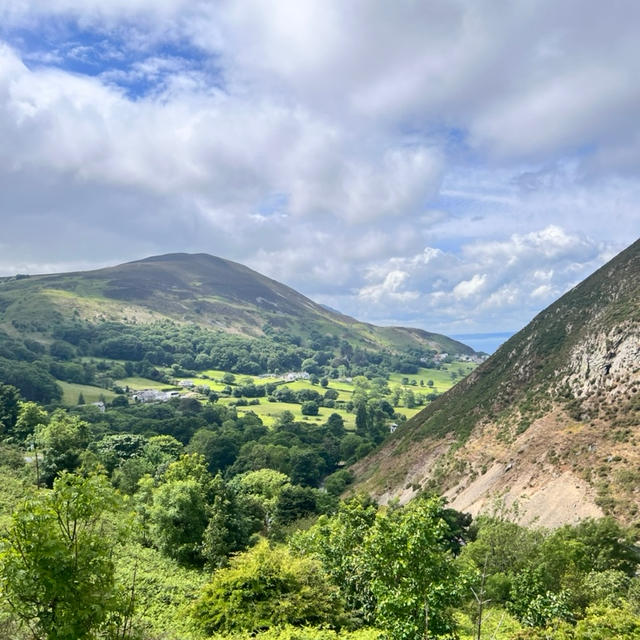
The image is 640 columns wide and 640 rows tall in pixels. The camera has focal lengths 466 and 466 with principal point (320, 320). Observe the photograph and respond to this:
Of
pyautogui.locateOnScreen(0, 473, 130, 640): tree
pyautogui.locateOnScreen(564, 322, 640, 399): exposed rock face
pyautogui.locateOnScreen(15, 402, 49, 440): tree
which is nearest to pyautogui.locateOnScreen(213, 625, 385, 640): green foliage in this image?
pyautogui.locateOnScreen(0, 473, 130, 640): tree

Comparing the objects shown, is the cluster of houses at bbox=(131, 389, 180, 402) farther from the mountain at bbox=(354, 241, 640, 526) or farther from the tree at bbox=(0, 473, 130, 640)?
the tree at bbox=(0, 473, 130, 640)

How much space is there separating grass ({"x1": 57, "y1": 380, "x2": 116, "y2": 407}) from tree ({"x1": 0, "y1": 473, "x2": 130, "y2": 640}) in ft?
484

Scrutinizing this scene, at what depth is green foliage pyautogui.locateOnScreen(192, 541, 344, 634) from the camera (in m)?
20.6

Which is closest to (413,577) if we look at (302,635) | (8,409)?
(302,635)

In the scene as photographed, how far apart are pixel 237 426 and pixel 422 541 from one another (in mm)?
120405

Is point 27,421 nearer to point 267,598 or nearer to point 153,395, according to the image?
point 267,598

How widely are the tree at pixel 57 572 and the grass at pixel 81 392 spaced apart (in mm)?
147583

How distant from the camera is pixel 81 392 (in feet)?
512

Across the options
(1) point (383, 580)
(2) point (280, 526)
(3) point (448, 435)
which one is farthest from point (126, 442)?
(1) point (383, 580)

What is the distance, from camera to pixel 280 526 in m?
52.6

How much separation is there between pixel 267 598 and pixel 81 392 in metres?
156

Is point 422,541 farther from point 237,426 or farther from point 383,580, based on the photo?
point 237,426

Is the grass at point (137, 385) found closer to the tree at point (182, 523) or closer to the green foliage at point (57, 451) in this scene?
the green foliage at point (57, 451)

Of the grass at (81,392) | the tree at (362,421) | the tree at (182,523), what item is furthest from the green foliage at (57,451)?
the tree at (362,421)
